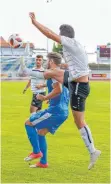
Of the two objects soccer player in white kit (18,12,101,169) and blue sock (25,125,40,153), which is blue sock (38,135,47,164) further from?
soccer player in white kit (18,12,101,169)

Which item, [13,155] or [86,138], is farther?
[13,155]

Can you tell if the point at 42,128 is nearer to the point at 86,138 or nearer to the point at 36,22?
the point at 86,138

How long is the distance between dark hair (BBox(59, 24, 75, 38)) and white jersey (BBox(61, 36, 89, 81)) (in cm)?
10

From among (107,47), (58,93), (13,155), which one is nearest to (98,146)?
(13,155)

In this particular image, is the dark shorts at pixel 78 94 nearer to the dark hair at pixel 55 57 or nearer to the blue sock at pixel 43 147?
the dark hair at pixel 55 57

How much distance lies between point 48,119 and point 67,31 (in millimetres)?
1826

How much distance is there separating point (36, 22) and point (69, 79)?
1.20m

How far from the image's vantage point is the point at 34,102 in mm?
19625

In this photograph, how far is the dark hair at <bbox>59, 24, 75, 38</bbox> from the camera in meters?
10.6

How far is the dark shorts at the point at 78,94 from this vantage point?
1070 centimetres

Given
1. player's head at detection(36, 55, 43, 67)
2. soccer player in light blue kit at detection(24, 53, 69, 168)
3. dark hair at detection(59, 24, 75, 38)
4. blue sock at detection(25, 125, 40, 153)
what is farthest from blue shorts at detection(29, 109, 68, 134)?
player's head at detection(36, 55, 43, 67)

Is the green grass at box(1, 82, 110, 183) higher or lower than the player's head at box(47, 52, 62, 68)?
lower

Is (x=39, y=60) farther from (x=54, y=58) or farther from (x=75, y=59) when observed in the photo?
(x=75, y=59)

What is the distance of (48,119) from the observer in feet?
37.6
